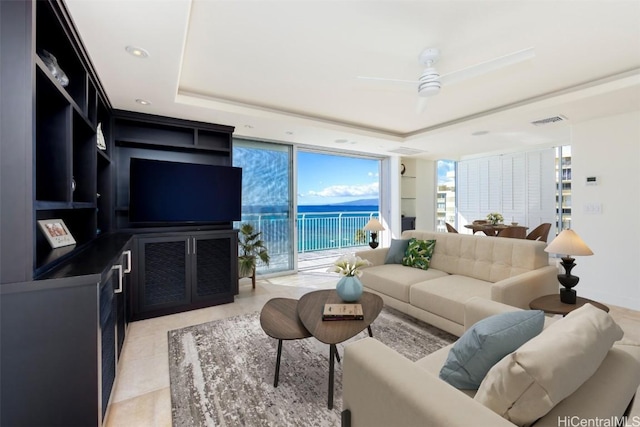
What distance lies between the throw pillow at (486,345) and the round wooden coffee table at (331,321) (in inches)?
26.0

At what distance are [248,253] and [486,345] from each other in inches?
138

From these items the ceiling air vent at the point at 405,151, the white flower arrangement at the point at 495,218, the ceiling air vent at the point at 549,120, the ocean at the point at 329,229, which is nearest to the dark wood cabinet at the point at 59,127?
the ocean at the point at 329,229

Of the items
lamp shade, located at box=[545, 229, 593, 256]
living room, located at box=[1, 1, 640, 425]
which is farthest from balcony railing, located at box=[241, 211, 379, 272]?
lamp shade, located at box=[545, 229, 593, 256]

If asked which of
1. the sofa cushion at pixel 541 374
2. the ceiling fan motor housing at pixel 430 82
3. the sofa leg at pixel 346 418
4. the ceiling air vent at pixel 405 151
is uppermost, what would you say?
the ceiling air vent at pixel 405 151

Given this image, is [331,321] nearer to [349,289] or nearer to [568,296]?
[349,289]

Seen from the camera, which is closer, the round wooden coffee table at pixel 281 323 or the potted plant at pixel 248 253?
→ the round wooden coffee table at pixel 281 323

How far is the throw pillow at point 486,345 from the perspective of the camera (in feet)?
3.51

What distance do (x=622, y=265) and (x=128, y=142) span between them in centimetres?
597

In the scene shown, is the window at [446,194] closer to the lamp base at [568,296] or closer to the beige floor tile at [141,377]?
the lamp base at [568,296]

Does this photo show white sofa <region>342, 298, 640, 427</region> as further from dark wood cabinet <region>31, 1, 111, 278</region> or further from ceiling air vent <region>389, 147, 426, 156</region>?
ceiling air vent <region>389, 147, 426, 156</region>

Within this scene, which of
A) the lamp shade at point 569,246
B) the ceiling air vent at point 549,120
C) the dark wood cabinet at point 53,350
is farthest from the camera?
the ceiling air vent at point 549,120

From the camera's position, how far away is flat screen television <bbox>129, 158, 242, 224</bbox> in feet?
10.1

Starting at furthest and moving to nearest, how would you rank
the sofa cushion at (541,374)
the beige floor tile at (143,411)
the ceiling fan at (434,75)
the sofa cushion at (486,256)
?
1. the sofa cushion at (486,256)
2. the ceiling fan at (434,75)
3. the beige floor tile at (143,411)
4. the sofa cushion at (541,374)

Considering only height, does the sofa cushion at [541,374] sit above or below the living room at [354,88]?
below
